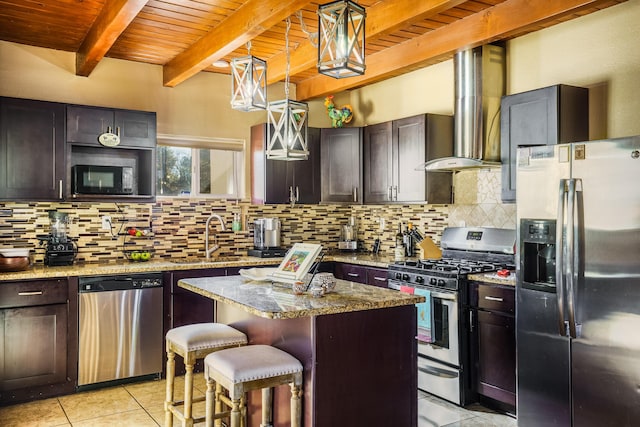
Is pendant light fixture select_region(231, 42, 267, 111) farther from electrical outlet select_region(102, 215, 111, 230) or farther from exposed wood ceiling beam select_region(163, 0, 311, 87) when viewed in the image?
electrical outlet select_region(102, 215, 111, 230)

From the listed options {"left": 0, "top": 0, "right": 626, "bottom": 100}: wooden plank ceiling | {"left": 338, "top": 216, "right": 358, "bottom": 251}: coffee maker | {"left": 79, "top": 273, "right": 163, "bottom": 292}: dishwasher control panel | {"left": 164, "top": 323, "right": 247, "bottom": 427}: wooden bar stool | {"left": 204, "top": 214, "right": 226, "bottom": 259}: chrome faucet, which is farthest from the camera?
{"left": 338, "top": 216, "right": 358, "bottom": 251}: coffee maker

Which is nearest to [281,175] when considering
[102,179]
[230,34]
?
[102,179]

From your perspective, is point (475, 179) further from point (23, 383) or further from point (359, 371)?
point (23, 383)

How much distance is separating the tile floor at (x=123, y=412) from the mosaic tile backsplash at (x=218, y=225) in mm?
1279

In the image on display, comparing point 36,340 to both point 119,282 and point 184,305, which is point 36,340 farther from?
point 184,305

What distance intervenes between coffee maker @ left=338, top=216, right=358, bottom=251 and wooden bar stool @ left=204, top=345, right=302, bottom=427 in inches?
130

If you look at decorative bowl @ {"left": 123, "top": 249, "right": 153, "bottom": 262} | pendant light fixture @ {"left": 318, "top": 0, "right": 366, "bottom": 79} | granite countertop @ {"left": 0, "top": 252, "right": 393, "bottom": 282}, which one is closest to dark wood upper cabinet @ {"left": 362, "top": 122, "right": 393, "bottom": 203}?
granite countertop @ {"left": 0, "top": 252, "right": 393, "bottom": 282}

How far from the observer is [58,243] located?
454cm

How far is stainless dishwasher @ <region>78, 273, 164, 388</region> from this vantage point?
13.9ft

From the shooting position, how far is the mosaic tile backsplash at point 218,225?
15.1 feet

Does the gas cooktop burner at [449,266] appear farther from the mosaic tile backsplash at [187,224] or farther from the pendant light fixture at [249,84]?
the pendant light fixture at [249,84]

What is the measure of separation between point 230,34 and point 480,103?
207 centimetres

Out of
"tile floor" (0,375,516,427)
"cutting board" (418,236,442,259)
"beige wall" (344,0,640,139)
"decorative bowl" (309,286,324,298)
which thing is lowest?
"tile floor" (0,375,516,427)

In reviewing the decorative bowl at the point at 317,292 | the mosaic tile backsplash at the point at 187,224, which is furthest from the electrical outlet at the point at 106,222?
the decorative bowl at the point at 317,292
